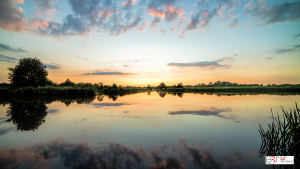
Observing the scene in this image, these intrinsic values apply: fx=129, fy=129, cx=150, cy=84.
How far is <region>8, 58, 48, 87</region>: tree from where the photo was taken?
31312 millimetres

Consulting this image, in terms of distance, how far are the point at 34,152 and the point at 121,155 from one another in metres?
3.07

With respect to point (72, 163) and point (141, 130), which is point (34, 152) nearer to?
point (72, 163)

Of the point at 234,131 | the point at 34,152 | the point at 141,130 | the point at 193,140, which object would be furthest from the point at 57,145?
the point at 234,131

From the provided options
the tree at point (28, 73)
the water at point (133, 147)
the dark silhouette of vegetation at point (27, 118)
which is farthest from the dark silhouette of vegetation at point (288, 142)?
the tree at point (28, 73)

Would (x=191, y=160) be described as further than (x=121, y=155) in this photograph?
No

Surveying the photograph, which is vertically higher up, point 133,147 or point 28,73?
point 28,73

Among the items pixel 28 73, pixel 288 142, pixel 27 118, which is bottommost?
pixel 27 118

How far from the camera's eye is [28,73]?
32.5 metres

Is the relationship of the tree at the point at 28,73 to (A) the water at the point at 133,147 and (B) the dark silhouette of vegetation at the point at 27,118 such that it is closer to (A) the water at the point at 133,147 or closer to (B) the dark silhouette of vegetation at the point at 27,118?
(B) the dark silhouette of vegetation at the point at 27,118

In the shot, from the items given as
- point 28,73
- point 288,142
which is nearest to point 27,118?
point 288,142

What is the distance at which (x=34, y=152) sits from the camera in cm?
449

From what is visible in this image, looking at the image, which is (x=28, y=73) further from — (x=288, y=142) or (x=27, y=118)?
(x=288, y=142)

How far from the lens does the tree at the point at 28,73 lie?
103ft

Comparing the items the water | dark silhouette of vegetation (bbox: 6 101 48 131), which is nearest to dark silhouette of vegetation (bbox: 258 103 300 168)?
the water
